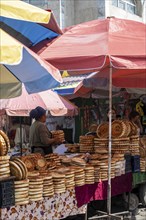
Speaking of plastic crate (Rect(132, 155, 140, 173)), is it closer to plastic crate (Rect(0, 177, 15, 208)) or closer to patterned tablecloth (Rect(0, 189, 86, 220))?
patterned tablecloth (Rect(0, 189, 86, 220))

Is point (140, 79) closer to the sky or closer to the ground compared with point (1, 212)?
closer to the sky

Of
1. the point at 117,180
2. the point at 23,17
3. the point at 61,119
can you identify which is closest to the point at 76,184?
the point at 117,180

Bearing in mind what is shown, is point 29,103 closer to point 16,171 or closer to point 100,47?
point 100,47

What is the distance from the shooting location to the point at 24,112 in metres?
10.7

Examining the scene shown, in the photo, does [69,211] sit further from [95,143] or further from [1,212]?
[95,143]

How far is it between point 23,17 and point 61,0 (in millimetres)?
14016

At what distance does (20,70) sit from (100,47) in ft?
4.52

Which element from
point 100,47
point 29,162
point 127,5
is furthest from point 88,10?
point 29,162

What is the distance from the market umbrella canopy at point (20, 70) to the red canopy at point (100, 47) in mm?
706

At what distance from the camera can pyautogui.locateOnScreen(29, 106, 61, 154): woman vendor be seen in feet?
21.2

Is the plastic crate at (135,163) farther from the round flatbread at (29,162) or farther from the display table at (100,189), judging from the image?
the round flatbread at (29,162)

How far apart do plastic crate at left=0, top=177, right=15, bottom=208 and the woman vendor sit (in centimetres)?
202

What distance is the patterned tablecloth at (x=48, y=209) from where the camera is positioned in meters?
4.54

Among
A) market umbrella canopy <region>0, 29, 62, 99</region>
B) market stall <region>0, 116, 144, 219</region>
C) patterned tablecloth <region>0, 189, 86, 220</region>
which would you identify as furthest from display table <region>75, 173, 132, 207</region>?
market umbrella canopy <region>0, 29, 62, 99</region>
